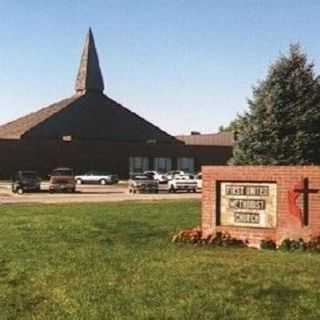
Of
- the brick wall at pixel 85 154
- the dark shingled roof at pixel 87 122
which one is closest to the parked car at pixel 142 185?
the brick wall at pixel 85 154

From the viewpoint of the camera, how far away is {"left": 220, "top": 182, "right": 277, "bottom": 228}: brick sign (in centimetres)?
1458

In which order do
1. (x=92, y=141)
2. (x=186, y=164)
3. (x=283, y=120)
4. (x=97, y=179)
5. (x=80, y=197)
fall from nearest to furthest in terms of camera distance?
(x=283, y=120) < (x=80, y=197) < (x=97, y=179) < (x=92, y=141) < (x=186, y=164)

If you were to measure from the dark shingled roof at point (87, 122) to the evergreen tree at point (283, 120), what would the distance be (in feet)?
211

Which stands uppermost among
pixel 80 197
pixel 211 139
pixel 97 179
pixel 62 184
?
pixel 211 139

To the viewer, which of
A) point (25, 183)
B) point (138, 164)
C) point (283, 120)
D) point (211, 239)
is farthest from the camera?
point (138, 164)

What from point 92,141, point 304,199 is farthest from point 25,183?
point 304,199

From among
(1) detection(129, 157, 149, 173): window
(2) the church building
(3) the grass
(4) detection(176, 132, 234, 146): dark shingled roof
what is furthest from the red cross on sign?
(4) detection(176, 132, 234, 146): dark shingled roof

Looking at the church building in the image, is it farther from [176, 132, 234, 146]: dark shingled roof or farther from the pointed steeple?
[176, 132, 234, 146]: dark shingled roof

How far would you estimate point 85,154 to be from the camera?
83500mm

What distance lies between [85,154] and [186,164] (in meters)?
13.0

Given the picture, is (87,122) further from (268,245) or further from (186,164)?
(268,245)

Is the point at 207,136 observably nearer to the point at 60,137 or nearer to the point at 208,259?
the point at 60,137

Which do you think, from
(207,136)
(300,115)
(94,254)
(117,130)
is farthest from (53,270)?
(207,136)

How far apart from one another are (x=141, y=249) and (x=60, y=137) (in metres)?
72.2
